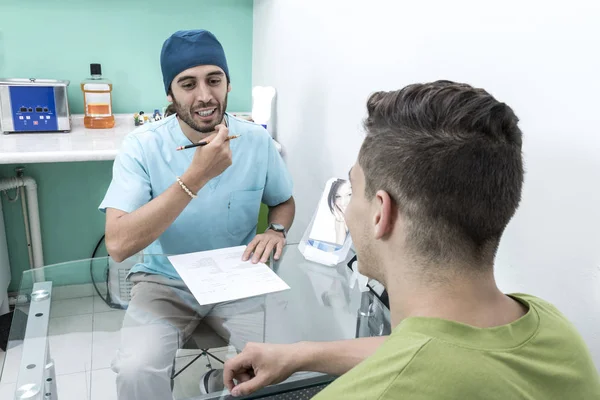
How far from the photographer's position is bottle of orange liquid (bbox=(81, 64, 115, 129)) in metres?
2.18

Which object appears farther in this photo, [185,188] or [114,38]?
[114,38]

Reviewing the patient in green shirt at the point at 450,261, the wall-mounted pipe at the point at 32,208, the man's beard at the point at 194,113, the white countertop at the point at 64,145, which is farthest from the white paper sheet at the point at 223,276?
the wall-mounted pipe at the point at 32,208

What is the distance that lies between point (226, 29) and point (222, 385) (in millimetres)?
1897

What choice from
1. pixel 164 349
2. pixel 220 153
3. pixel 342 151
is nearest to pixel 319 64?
pixel 342 151

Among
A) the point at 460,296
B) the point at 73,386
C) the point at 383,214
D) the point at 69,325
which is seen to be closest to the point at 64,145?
the point at 69,325

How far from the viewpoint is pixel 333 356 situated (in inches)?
35.9

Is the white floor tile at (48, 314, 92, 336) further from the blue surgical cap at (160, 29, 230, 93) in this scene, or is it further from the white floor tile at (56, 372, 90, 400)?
the blue surgical cap at (160, 29, 230, 93)

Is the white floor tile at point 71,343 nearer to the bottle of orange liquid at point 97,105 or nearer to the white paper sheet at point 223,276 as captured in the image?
the white paper sheet at point 223,276

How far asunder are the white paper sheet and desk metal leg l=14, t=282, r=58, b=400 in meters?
0.32

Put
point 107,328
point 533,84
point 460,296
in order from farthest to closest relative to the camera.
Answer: point 107,328 < point 533,84 < point 460,296

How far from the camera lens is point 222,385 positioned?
93 centimetres

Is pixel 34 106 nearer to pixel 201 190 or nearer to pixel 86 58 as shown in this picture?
pixel 86 58

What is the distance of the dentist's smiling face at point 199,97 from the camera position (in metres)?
1.45

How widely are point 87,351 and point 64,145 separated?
105 centimetres
